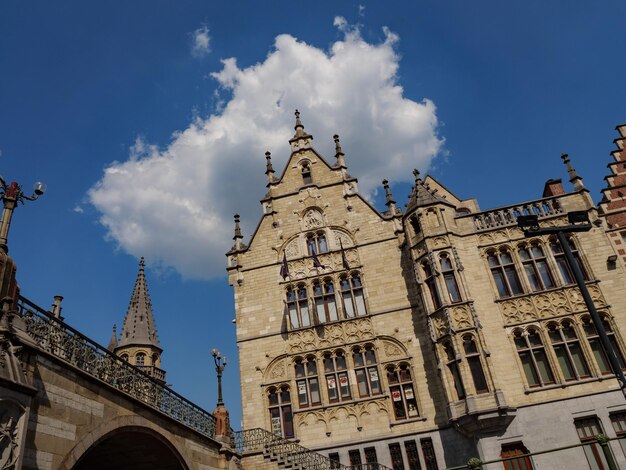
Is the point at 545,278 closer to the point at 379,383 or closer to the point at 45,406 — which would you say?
the point at 379,383

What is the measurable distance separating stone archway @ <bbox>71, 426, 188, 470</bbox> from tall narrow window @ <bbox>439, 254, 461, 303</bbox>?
1243 centimetres

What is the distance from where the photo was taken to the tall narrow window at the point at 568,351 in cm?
1975

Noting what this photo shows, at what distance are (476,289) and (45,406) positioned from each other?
55.1 ft

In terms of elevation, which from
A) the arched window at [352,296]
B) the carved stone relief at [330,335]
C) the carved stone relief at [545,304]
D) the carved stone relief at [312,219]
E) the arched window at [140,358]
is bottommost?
the carved stone relief at [545,304]

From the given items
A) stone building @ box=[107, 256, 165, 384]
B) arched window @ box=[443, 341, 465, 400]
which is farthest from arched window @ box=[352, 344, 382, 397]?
stone building @ box=[107, 256, 165, 384]

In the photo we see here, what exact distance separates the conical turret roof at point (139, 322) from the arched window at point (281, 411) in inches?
1001

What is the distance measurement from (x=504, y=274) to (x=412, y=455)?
8632mm

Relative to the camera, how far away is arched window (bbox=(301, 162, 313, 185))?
2845 centimetres

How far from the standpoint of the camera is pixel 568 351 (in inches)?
787

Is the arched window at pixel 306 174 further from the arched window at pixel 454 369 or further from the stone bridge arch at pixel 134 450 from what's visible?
the stone bridge arch at pixel 134 450

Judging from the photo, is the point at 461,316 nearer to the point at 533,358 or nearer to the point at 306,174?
the point at 533,358

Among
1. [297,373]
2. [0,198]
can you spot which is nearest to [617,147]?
[297,373]

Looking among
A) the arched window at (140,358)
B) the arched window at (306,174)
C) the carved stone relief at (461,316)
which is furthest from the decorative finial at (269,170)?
the arched window at (140,358)

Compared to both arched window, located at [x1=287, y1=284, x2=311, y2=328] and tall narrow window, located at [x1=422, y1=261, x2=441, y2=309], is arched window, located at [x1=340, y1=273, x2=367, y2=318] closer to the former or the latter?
arched window, located at [x1=287, y1=284, x2=311, y2=328]
